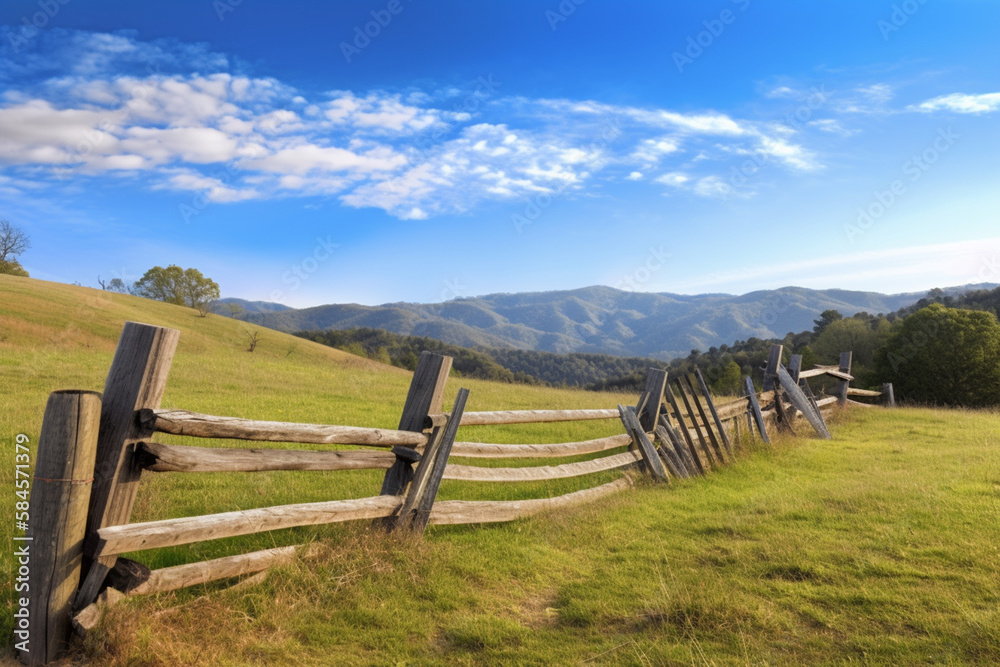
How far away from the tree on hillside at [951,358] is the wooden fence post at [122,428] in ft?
96.3

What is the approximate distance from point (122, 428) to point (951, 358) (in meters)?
31.0

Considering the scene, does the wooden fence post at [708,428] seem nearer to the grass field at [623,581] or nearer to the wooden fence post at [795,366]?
the grass field at [623,581]

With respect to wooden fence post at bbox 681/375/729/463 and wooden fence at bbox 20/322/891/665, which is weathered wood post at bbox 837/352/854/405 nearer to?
A: wooden fence post at bbox 681/375/729/463

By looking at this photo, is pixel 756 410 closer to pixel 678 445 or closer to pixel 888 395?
pixel 678 445

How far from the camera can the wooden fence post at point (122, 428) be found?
10.1 ft

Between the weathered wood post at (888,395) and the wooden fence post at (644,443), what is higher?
the weathered wood post at (888,395)

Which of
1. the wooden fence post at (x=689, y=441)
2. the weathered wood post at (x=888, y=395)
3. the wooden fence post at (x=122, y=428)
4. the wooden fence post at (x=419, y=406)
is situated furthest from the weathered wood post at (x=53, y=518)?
the weathered wood post at (x=888, y=395)

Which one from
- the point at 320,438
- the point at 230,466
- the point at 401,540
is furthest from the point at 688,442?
the point at 230,466

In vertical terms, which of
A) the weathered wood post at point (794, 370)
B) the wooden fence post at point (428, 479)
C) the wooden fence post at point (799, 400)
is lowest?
the wooden fence post at point (428, 479)

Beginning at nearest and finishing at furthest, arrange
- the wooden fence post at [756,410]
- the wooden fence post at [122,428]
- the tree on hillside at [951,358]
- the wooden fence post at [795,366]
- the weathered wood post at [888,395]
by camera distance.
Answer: the wooden fence post at [122,428] → the wooden fence post at [756,410] → the wooden fence post at [795,366] → the weathered wood post at [888,395] → the tree on hillside at [951,358]

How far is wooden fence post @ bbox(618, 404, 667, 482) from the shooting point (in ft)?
26.1

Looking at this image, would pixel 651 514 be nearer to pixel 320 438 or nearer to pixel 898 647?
pixel 898 647

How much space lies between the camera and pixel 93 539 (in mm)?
3049

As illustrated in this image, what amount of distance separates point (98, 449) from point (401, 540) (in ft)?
7.73
